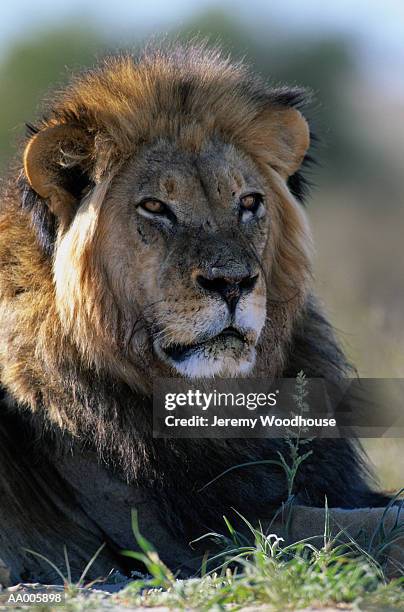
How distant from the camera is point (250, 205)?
549 cm

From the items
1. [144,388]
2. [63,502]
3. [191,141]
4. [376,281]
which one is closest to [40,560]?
[63,502]

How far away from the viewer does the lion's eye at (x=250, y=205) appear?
5.43 metres

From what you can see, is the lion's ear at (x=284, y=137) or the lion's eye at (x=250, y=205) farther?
the lion's ear at (x=284, y=137)

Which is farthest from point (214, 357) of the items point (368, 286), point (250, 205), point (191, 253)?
point (368, 286)

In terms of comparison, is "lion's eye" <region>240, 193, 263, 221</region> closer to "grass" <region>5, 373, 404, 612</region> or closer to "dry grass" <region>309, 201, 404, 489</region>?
"dry grass" <region>309, 201, 404, 489</region>

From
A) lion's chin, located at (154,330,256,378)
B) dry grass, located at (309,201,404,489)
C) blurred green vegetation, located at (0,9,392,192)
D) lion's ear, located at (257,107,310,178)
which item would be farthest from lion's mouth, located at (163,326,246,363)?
blurred green vegetation, located at (0,9,392,192)

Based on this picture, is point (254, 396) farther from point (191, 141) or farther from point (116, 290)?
point (191, 141)

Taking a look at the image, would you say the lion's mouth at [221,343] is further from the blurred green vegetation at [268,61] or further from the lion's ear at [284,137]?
the blurred green vegetation at [268,61]

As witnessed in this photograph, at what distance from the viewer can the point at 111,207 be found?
17.7 feet

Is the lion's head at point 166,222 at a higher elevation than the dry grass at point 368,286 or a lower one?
higher

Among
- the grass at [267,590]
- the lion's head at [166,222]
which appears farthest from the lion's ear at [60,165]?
the grass at [267,590]

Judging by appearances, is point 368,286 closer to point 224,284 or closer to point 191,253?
point 191,253

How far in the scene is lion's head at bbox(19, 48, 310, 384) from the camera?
508 cm

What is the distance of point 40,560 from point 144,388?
90 centimetres
